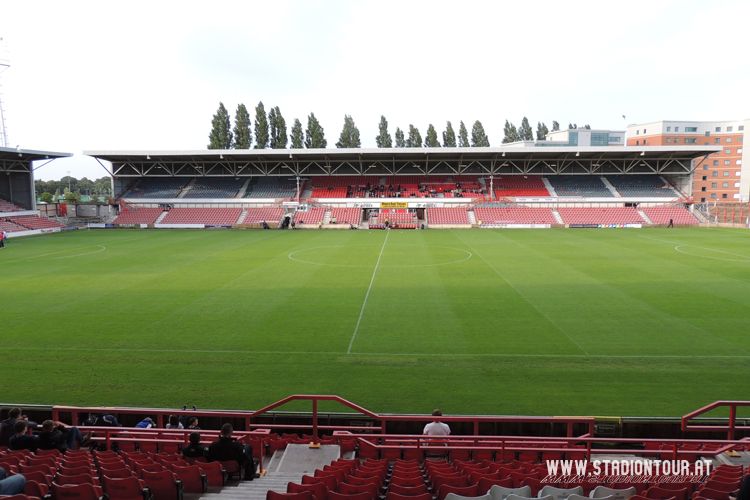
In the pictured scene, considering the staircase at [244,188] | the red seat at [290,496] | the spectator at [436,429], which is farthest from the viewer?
the staircase at [244,188]

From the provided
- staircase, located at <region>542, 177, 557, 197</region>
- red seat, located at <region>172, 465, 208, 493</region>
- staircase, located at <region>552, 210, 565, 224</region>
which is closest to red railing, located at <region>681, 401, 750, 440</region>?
red seat, located at <region>172, 465, 208, 493</region>

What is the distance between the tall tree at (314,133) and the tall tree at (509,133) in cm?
4436

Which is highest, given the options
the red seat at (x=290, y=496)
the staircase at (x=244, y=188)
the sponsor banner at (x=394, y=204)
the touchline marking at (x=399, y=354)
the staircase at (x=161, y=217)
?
the staircase at (x=244, y=188)

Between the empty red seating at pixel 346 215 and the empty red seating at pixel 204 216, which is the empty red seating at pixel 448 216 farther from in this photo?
the empty red seating at pixel 204 216

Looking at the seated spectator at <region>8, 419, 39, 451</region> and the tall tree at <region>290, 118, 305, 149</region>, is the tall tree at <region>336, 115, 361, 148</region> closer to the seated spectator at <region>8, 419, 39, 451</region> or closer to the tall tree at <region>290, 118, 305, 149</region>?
the tall tree at <region>290, 118, 305, 149</region>

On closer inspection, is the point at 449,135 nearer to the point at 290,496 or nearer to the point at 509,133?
the point at 509,133

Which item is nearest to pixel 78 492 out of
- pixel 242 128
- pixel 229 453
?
pixel 229 453

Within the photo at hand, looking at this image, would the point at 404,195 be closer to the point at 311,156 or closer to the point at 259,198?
the point at 311,156

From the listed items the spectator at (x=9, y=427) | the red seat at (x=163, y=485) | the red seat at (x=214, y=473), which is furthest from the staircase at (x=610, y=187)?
the red seat at (x=163, y=485)

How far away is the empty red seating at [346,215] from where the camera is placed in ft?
196

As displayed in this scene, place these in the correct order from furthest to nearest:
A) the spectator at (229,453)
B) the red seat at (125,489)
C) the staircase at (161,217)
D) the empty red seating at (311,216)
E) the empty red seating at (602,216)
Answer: the staircase at (161,217) < the empty red seating at (311,216) < the empty red seating at (602,216) < the spectator at (229,453) < the red seat at (125,489)

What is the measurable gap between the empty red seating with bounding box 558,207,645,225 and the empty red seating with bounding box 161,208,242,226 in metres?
38.3

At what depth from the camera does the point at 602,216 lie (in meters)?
58.9

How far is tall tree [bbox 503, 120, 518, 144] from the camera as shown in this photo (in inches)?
4332
